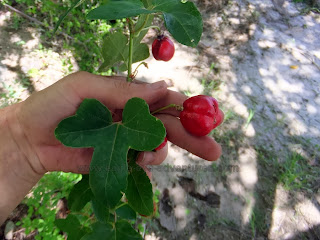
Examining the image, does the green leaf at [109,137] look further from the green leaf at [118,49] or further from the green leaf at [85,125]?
the green leaf at [118,49]

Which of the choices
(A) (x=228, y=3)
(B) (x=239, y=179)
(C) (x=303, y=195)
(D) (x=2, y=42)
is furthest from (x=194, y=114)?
(A) (x=228, y=3)

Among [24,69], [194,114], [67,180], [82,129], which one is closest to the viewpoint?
[82,129]

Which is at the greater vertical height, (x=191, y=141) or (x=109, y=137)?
(x=109, y=137)

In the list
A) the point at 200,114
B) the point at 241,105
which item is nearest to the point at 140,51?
the point at 200,114

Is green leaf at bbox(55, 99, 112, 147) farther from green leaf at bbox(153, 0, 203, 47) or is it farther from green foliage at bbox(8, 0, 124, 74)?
green foliage at bbox(8, 0, 124, 74)

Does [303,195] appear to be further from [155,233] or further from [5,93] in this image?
[5,93]

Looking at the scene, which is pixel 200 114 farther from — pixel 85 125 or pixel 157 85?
pixel 85 125
